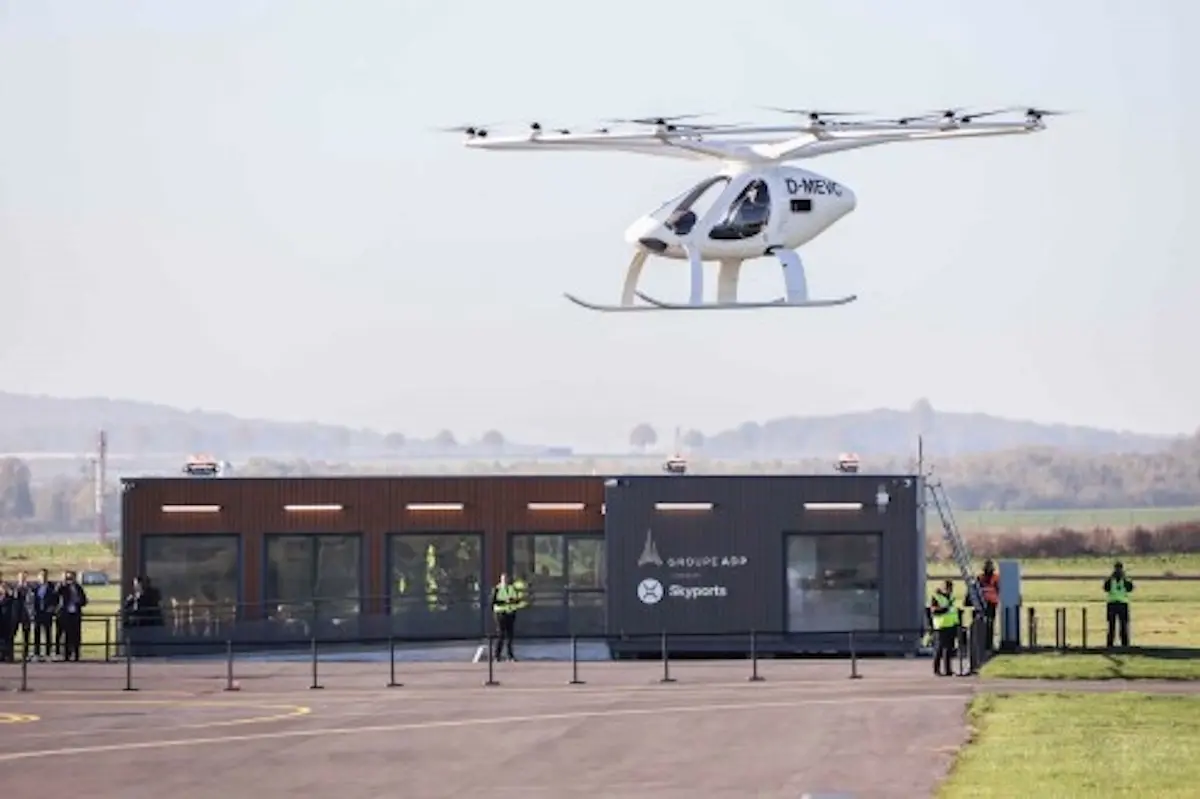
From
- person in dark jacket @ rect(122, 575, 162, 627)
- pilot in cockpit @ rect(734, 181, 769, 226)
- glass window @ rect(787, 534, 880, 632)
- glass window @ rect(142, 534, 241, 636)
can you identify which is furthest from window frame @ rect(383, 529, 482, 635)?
pilot in cockpit @ rect(734, 181, 769, 226)

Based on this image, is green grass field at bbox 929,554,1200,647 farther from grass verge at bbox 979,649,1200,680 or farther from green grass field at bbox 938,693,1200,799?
green grass field at bbox 938,693,1200,799

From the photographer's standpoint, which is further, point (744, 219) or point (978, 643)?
point (978, 643)

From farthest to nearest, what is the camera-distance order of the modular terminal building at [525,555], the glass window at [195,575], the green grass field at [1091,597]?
the green grass field at [1091,597], the glass window at [195,575], the modular terminal building at [525,555]

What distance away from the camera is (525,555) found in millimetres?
54250

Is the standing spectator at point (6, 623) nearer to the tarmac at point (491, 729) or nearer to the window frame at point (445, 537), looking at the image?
the tarmac at point (491, 729)

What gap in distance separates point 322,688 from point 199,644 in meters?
8.17

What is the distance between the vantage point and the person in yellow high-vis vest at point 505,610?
166 feet

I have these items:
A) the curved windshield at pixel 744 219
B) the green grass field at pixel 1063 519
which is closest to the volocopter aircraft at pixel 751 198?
the curved windshield at pixel 744 219

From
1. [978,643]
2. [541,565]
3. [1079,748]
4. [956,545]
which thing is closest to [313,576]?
[541,565]

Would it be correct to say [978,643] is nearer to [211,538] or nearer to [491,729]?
[491,729]

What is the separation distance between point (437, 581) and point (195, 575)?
14.8ft

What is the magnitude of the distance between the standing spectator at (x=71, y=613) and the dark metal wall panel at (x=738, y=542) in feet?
32.1

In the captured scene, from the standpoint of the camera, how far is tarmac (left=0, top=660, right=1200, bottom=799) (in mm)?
32500

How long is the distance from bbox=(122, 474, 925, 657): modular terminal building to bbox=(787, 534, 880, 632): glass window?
3cm
